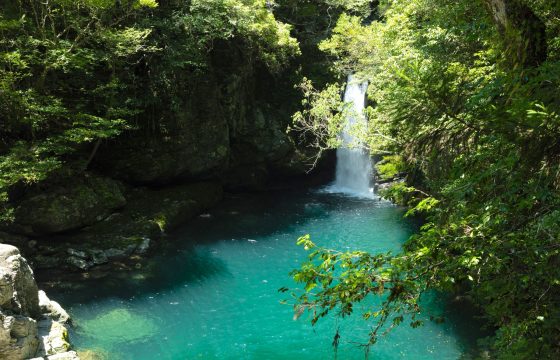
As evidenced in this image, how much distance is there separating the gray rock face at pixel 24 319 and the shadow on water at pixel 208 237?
1.82 metres

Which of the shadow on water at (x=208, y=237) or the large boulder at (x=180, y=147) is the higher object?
the large boulder at (x=180, y=147)

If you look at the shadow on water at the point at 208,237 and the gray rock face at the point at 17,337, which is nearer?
the gray rock face at the point at 17,337

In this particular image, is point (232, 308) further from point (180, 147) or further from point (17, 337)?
point (180, 147)

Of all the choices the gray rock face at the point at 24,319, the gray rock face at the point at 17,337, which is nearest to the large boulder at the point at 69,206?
the gray rock face at the point at 24,319

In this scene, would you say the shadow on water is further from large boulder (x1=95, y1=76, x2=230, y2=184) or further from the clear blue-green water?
large boulder (x1=95, y1=76, x2=230, y2=184)

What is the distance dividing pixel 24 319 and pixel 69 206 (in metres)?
6.22

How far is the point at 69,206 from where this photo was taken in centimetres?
1405

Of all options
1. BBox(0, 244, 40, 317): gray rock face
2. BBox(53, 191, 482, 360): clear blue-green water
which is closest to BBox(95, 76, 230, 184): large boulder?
BBox(53, 191, 482, 360): clear blue-green water

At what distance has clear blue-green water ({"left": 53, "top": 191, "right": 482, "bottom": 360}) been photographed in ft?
31.4

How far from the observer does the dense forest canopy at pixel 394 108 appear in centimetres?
374

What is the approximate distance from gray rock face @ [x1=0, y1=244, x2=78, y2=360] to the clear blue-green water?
0.72 meters

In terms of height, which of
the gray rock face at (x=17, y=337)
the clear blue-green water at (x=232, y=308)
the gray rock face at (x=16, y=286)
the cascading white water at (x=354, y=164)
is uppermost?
the cascading white water at (x=354, y=164)

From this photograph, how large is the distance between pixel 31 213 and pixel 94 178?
2.78 meters

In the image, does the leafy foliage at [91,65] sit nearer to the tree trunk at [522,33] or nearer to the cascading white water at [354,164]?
the cascading white water at [354,164]
